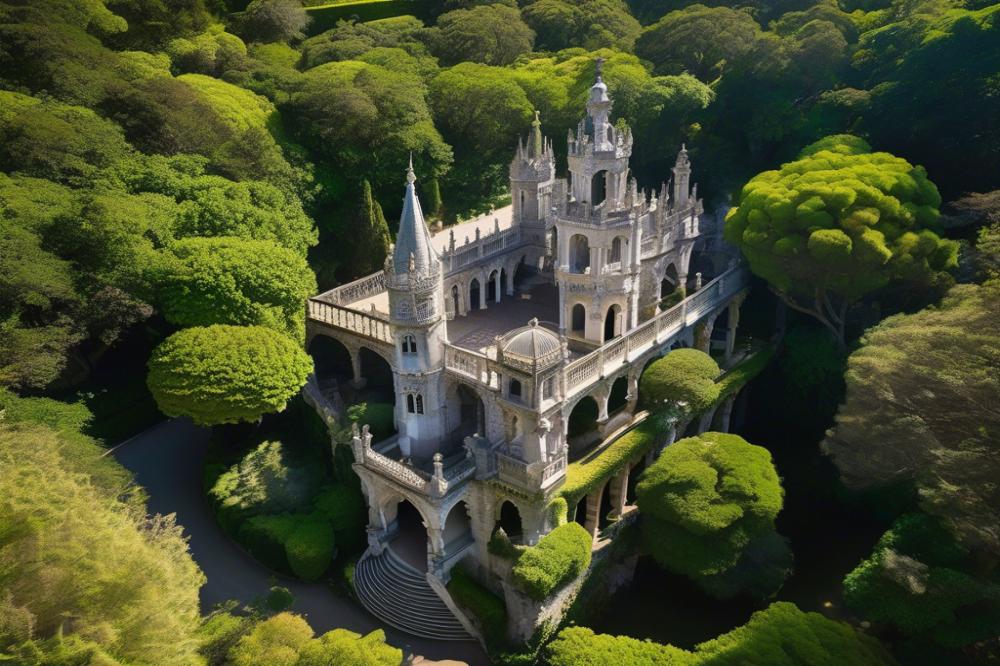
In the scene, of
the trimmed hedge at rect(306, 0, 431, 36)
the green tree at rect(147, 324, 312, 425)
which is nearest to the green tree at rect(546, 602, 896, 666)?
the green tree at rect(147, 324, 312, 425)

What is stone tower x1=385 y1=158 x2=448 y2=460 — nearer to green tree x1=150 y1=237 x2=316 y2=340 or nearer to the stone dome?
the stone dome

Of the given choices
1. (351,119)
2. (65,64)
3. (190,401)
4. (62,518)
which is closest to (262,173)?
(351,119)

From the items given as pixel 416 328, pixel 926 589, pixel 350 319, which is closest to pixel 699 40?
pixel 350 319

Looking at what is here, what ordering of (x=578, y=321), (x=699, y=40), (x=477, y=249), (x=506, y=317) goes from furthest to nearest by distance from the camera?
(x=699, y=40) < (x=477, y=249) < (x=506, y=317) < (x=578, y=321)

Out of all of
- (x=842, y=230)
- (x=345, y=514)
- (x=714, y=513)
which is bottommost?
(x=345, y=514)

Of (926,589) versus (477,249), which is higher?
(477,249)

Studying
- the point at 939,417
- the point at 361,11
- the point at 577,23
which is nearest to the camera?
the point at 939,417

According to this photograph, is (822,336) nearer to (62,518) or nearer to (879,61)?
(879,61)

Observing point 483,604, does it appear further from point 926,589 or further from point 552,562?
point 926,589
